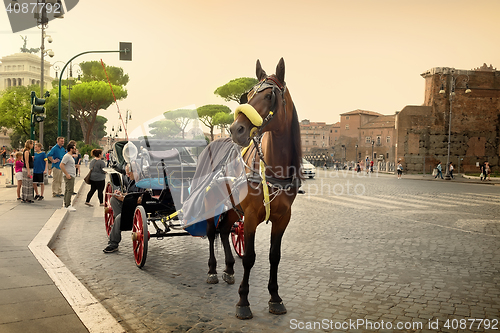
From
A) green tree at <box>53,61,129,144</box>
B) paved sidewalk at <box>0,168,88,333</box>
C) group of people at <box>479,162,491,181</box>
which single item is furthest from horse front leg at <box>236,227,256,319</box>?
green tree at <box>53,61,129,144</box>

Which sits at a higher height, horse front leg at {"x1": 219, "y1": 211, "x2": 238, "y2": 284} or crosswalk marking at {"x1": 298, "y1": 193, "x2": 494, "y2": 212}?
horse front leg at {"x1": 219, "y1": 211, "x2": 238, "y2": 284}

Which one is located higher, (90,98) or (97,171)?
(90,98)

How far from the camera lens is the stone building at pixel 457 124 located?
4253 centimetres

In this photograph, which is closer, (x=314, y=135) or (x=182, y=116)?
(x=182, y=116)

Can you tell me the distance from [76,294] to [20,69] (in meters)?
91.6

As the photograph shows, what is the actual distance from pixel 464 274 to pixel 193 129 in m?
4.05

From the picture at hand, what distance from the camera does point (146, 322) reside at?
3.46 metres

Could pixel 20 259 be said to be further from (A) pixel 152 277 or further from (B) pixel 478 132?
(B) pixel 478 132

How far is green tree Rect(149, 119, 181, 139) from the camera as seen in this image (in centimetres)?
549

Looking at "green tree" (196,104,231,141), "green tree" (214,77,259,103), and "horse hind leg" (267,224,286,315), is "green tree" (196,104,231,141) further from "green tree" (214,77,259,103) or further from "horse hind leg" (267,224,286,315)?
"green tree" (214,77,259,103)

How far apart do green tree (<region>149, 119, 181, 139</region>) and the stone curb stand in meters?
2.08

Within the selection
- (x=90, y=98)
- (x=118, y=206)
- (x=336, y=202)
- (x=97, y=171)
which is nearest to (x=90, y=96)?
(x=90, y=98)

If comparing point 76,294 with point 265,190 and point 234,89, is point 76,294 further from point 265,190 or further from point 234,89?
point 234,89

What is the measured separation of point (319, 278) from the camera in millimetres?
4758
